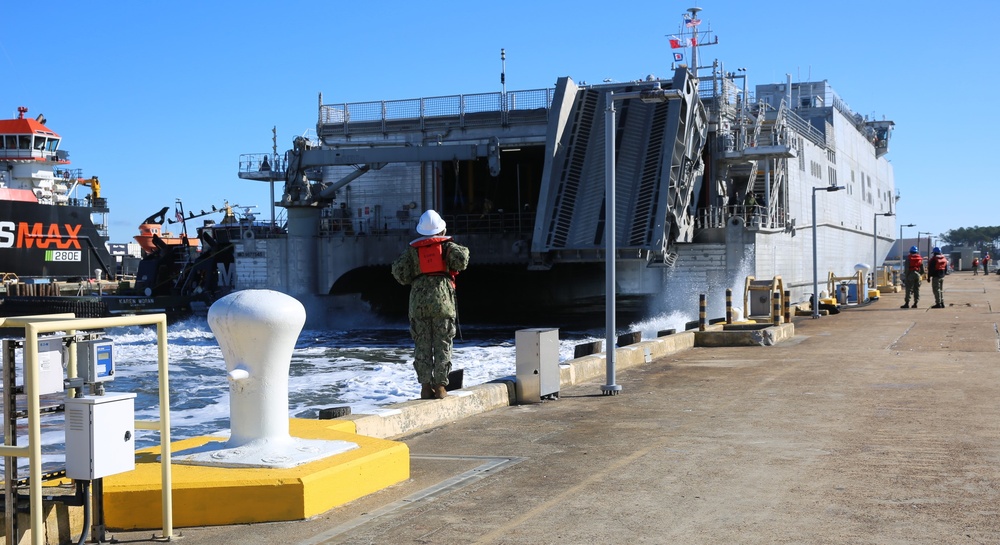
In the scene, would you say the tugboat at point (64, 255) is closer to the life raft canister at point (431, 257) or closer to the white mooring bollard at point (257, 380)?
the life raft canister at point (431, 257)

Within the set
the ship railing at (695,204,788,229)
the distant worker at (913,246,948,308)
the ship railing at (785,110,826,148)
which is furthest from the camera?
the ship railing at (785,110,826,148)

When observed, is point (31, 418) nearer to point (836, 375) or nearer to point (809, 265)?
point (836, 375)

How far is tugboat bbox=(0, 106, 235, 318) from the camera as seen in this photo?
39.3 metres

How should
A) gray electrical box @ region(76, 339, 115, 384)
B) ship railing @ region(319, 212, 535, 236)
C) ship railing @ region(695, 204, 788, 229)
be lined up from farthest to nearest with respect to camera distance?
1. ship railing @ region(319, 212, 535, 236)
2. ship railing @ region(695, 204, 788, 229)
3. gray electrical box @ region(76, 339, 115, 384)

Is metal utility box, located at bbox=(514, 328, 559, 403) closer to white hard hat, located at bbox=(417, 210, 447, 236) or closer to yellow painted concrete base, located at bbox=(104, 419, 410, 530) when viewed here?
white hard hat, located at bbox=(417, 210, 447, 236)

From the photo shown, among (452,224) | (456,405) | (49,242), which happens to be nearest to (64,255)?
(49,242)

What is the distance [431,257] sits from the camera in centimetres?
866

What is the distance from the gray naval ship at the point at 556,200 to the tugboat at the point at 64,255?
688 centimetres

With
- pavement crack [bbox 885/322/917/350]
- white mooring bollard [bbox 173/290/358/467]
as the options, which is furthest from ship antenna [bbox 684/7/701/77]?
white mooring bollard [bbox 173/290/358/467]

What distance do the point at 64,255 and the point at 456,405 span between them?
4345cm

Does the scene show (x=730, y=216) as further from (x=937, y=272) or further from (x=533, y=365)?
(x=533, y=365)

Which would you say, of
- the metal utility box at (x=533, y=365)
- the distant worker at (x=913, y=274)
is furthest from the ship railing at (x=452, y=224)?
the metal utility box at (x=533, y=365)

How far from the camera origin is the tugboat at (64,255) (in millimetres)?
39281

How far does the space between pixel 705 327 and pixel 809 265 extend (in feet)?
74.1
